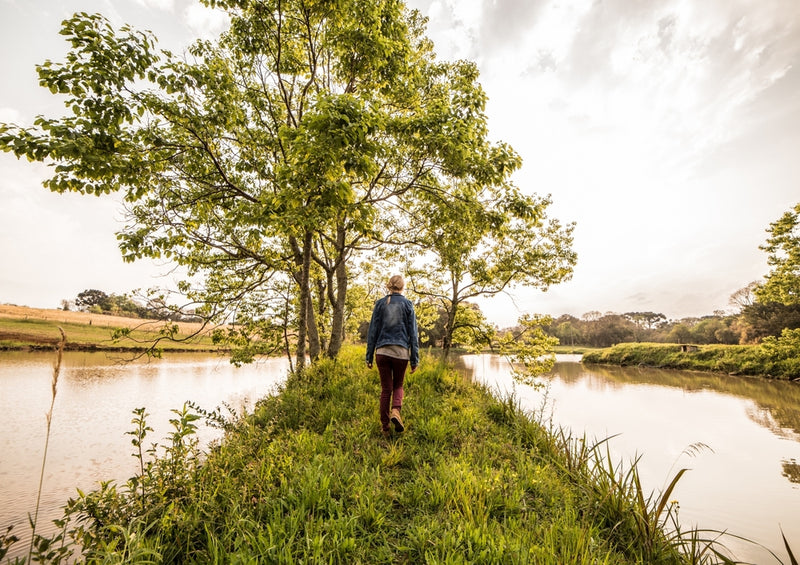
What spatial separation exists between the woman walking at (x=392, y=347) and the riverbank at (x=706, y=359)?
88.0 ft

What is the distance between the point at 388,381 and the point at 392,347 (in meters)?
0.56

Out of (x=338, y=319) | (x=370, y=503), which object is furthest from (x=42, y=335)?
(x=370, y=503)

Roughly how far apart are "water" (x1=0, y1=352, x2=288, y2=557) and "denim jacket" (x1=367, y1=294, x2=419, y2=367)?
307 centimetres

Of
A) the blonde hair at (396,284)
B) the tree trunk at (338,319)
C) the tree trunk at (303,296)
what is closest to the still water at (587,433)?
the tree trunk at (303,296)

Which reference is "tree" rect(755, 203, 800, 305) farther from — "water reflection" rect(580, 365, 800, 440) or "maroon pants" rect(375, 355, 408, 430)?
"maroon pants" rect(375, 355, 408, 430)

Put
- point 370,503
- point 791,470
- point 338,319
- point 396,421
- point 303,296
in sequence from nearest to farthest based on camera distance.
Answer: point 370,503 → point 396,421 → point 303,296 → point 791,470 → point 338,319

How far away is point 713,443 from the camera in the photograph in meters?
11.6

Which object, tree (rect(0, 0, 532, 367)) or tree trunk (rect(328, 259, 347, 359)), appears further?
tree trunk (rect(328, 259, 347, 359))

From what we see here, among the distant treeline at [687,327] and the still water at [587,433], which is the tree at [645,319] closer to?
the distant treeline at [687,327]

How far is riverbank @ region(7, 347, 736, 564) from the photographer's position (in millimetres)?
Answer: 2629

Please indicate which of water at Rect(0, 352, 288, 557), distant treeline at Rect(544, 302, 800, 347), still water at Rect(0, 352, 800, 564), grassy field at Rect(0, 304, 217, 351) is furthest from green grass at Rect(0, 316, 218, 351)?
distant treeline at Rect(544, 302, 800, 347)

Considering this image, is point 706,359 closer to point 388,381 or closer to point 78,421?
point 388,381

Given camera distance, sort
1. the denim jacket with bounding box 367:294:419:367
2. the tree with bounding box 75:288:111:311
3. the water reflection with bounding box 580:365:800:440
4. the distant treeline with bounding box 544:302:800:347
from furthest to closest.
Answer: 1. the tree with bounding box 75:288:111:311
2. the distant treeline with bounding box 544:302:800:347
3. the water reflection with bounding box 580:365:800:440
4. the denim jacket with bounding box 367:294:419:367

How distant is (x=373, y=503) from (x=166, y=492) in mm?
1992
